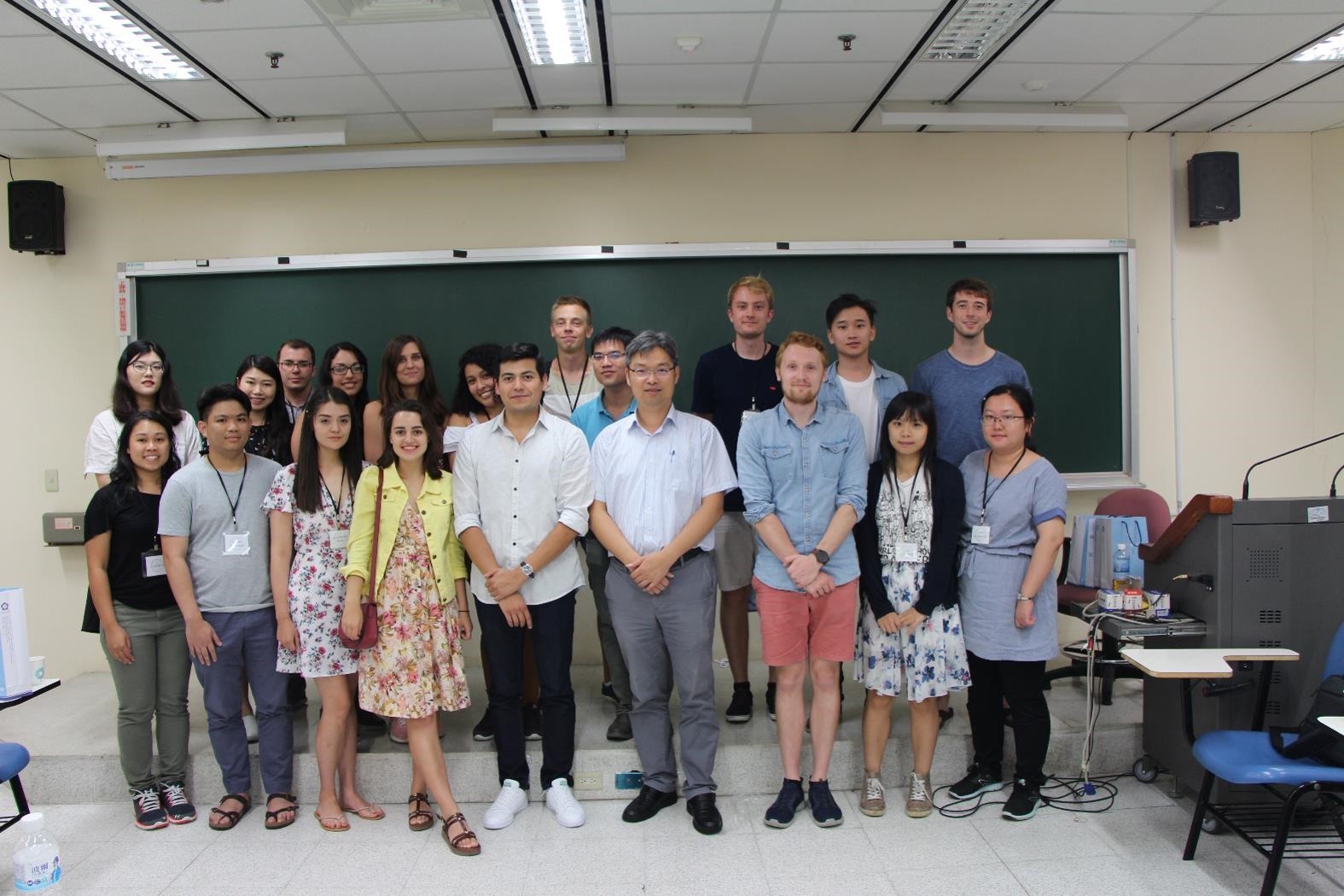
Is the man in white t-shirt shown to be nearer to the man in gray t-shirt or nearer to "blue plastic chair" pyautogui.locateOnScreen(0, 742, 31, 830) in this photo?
the man in gray t-shirt

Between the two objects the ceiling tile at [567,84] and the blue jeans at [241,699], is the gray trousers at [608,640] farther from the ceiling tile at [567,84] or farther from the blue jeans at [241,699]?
the ceiling tile at [567,84]

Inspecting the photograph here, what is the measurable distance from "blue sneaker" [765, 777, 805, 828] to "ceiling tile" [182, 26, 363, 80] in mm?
3258

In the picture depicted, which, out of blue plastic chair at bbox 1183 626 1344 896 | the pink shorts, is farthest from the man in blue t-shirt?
blue plastic chair at bbox 1183 626 1344 896

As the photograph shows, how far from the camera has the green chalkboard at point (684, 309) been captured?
14.2ft

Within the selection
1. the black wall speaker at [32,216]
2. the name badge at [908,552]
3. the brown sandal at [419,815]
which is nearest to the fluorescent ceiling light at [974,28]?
the name badge at [908,552]

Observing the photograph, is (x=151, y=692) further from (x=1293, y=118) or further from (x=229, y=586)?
(x=1293, y=118)

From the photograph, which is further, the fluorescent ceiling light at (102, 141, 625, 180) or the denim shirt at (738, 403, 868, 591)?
the fluorescent ceiling light at (102, 141, 625, 180)

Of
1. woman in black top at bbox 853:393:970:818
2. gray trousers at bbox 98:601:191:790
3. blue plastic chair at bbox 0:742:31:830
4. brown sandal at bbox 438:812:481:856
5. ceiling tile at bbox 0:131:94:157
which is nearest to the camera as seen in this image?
blue plastic chair at bbox 0:742:31:830

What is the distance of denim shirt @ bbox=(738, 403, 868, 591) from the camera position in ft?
9.52

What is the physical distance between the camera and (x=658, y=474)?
2.90 metres

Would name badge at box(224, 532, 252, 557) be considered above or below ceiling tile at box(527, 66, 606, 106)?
below

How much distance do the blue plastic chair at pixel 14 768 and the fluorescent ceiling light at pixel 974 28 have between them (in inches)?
161

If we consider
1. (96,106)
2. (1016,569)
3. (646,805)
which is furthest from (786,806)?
(96,106)

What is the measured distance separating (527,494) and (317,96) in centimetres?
222
